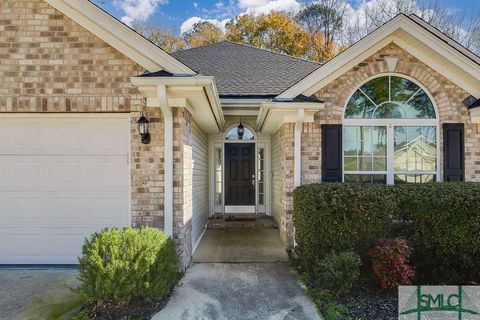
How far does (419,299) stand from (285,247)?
2467mm

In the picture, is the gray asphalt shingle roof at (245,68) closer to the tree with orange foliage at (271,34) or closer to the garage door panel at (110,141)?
the garage door panel at (110,141)

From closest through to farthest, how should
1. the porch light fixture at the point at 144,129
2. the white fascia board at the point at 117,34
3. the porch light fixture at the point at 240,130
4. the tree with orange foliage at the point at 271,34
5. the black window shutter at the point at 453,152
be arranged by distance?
the white fascia board at the point at 117,34, the porch light fixture at the point at 144,129, the black window shutter at the point at 453,152, the porch light fixture at the point at 240,130, the tree with orange foliage at the point at 271,34

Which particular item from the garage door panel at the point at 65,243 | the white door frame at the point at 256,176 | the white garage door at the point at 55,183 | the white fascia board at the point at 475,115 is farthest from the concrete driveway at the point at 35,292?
the white fascia board at the point at 475,115

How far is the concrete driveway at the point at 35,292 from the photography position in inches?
147

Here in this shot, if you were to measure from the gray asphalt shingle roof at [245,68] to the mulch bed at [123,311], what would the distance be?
4.43 metres

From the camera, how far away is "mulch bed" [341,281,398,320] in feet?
12.2

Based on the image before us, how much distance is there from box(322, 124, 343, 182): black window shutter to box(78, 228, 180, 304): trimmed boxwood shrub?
10.7ft

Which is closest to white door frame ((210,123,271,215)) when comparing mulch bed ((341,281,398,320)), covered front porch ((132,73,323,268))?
covered front porch ((132,73,323,268))

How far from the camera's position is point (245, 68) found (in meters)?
8.90

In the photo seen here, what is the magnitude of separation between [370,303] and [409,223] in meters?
1.36

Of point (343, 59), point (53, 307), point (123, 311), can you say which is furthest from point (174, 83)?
point (53, 307)

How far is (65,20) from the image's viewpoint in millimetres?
4922

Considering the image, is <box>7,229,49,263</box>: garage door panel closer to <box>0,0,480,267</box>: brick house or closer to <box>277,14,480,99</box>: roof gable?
<box>0,0,480,267</box>: brick house

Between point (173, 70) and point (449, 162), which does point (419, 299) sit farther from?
point (173, 70)
